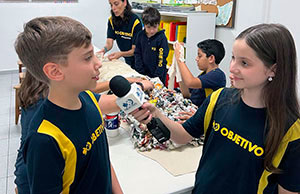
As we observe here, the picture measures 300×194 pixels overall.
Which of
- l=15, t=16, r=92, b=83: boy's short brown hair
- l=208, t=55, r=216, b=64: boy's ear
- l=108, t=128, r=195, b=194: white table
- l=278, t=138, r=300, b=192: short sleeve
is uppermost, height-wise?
l=15, t=16, r=92, b=83: boy's short brown hair

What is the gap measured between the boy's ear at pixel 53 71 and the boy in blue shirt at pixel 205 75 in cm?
133

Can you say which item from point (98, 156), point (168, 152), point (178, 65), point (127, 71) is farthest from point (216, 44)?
point (98, 156)

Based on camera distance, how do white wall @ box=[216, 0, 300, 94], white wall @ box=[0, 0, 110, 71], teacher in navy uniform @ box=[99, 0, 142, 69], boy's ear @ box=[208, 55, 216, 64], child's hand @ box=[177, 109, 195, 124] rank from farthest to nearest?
white wall @ box=[0, 0, 110, 71] < teacher in navy uniform @ box=[99, 0, 142, 69] < white wall @ box=[216, 0, 300, 94] < boy's ear @ box=[208, 55, 216, 64] < child's hand @ box=[177, 109, 195, 124]

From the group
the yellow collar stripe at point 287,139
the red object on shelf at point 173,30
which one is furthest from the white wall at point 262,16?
the yellow collar stripe at point 287,139

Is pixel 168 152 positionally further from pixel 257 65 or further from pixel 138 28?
pixel 138 28

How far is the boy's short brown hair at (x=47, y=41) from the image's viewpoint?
2.45 feet

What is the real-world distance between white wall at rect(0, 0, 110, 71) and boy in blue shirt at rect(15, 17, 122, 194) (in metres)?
4.89

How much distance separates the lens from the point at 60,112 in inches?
31.4

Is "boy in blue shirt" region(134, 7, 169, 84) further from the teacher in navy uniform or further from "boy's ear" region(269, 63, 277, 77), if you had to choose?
"boy's ear" region(269, 63, 277, 77)

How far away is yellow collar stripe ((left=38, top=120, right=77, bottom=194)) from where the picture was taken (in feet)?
2.44

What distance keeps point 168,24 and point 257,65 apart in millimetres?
3257

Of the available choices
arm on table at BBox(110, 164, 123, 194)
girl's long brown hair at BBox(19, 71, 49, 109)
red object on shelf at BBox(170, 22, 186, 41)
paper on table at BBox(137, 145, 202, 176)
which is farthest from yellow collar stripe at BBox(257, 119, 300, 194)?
red object on shelf at BBox(170, 22, 186, 41)

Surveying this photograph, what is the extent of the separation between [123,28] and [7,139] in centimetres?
187

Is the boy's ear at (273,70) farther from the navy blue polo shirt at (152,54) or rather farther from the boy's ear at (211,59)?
the navy blue polo shirt at (152,54)
